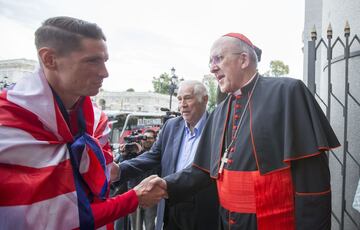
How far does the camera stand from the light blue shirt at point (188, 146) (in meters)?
3.59

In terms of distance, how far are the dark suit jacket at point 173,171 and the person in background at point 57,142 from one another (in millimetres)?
1250

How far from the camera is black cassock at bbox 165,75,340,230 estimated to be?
1.91m

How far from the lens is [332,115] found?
400 cm

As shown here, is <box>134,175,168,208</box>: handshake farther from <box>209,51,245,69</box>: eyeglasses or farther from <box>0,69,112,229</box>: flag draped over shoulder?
<box>209,51,245,69</box>: eyeglasses

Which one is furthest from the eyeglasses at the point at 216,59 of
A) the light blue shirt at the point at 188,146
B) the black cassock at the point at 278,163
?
the light blue shirt at the point at 188,146

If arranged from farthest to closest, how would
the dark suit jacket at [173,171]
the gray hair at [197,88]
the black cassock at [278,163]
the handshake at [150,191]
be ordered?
1. the gray hair at [197,88]
2. the dark suit jacket at [173,171]
3. the handshake at [150,191]
4. the black cassock at [278,163]

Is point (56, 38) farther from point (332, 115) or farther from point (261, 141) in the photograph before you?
point (332, 115)

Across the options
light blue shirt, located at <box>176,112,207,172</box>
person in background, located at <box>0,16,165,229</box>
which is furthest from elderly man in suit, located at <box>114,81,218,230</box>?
person in background, located at <box>0,16,165,229</box>

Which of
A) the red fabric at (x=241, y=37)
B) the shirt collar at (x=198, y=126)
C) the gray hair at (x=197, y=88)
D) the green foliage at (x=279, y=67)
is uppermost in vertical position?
the green foliage at (x=279, y=67)

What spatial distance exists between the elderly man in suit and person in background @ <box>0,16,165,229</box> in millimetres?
1250

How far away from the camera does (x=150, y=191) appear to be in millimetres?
2420

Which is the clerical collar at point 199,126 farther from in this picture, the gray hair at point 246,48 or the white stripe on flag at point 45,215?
the white stripe on flag at point 45,215

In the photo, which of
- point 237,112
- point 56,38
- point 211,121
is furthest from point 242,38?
point 56,38

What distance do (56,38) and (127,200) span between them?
1.09 meters
